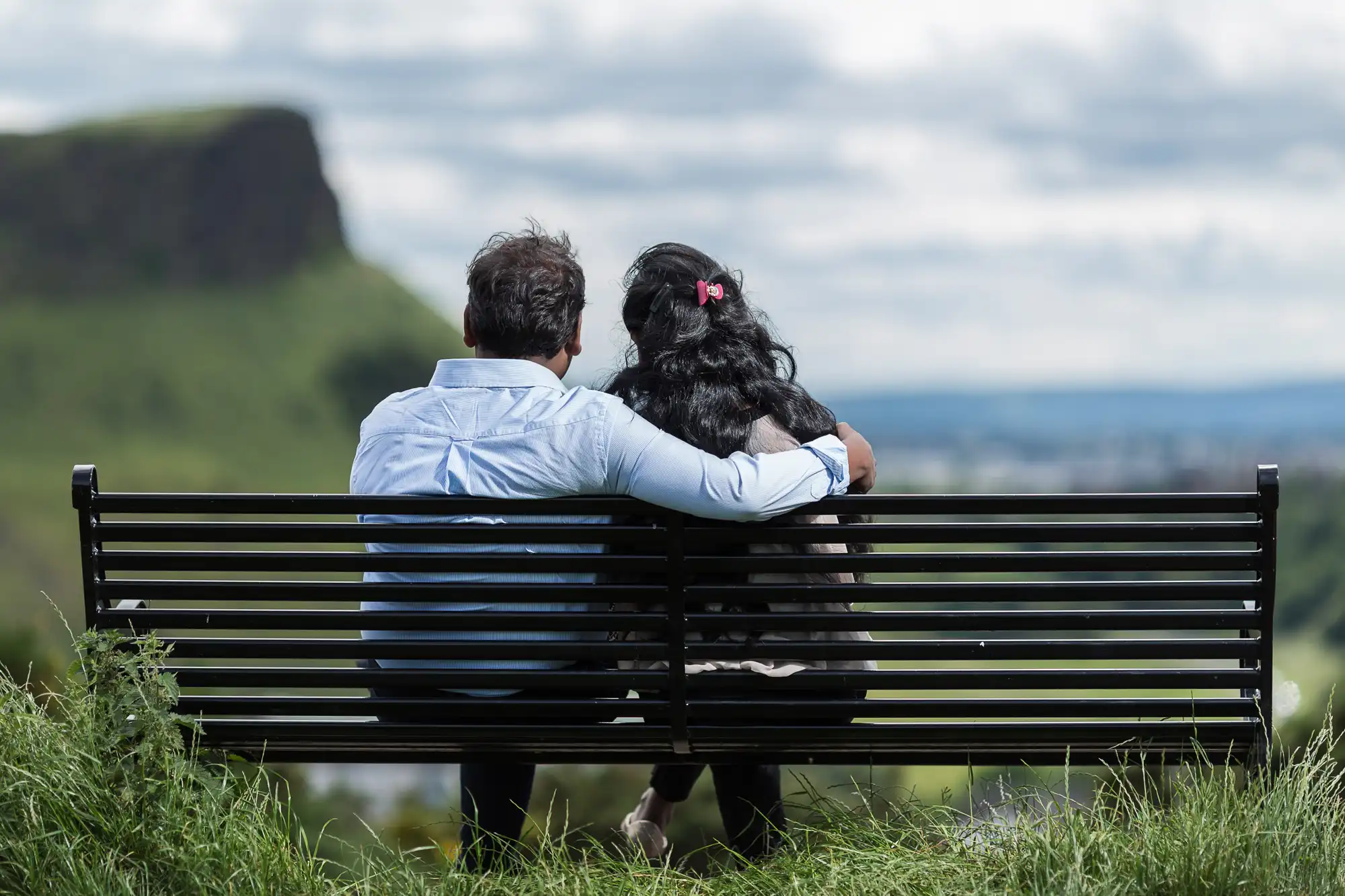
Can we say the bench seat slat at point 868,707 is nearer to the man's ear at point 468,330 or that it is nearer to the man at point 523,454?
the man at point 523,454

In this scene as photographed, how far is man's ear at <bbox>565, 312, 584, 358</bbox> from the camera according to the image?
329 centimetres

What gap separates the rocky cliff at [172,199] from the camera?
118062mm

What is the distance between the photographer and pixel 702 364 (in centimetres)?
324

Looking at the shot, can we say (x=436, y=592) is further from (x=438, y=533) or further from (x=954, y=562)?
(x=954, y=562)

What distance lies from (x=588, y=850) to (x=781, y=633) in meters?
0.66

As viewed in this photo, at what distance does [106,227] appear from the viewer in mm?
119688

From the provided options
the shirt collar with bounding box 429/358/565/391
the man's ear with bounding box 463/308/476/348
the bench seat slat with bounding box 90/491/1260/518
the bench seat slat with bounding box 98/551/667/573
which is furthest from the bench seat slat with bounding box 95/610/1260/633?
the man's ear with bounding box 463/308/476/348

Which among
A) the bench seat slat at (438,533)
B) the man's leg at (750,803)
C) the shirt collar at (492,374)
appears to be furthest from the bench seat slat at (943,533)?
the man's leg at (750,803)

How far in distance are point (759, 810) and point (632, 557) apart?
32.2 inches

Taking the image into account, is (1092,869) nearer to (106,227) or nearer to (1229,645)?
(1229,645)

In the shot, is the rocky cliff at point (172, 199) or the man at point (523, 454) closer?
the man at point (523, 454)

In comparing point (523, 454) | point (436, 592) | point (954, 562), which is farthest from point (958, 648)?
point (436, 592)

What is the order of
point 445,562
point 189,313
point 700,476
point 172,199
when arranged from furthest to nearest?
point 172,199 < point 189,313 < point 445,562 < point 700,476

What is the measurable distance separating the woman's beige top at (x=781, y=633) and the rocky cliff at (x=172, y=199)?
4872 inches
